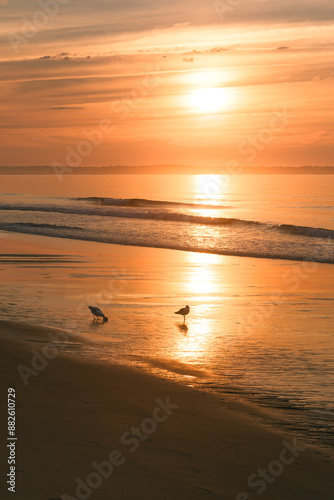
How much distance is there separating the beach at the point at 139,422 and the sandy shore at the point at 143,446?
1cm

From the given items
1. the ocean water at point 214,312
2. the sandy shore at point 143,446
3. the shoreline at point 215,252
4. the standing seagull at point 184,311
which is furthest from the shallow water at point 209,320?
the shoreline at point 215,252

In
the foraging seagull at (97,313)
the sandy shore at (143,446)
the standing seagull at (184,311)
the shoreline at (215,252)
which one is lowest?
the sandy shore at (143,446)

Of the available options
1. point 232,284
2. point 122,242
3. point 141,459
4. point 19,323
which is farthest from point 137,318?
point 122,242

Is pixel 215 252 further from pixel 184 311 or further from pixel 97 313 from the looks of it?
pixel 97 313

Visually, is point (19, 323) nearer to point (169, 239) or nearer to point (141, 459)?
point (141, 459)

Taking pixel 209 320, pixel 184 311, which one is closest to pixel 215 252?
pixel 209 320

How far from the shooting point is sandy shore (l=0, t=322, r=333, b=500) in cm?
494

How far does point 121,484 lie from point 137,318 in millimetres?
7587

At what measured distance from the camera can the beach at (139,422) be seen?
5043mm

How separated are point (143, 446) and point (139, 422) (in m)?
0.66

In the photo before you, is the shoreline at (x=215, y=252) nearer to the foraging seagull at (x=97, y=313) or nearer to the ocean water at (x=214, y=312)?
the ocean water at (x=214, y=312)

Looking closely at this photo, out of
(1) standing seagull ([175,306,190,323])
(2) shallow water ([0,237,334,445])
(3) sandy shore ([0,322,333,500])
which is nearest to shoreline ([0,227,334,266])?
(2) shallow water ([0,237,334,445])

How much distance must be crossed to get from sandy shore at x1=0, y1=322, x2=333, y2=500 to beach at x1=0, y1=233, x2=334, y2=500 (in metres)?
0.01

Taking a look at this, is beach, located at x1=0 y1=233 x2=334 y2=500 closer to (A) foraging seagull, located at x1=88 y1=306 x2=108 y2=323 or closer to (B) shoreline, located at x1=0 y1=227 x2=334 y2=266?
(A) foraging seagull, located at x1=88 y1=306 x2=108 y2=323
